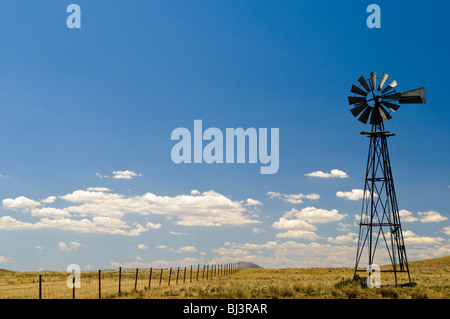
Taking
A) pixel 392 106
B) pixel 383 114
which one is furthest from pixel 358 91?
pixel 392 106

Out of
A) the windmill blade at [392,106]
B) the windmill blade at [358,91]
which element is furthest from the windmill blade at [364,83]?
the windmill blade at [392,106]

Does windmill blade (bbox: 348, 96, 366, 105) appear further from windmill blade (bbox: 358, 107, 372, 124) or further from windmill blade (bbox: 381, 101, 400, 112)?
windmill blade (bbox: 381, 101, 400, 112)

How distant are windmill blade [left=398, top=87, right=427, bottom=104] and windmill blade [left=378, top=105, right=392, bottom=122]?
1324 millimetres

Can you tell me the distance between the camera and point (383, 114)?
3080 cm

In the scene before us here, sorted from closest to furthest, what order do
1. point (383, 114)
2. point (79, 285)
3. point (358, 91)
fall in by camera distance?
point (383, 114)
point (358, 91)
point (79, 285)

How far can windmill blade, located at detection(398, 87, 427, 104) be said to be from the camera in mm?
31094

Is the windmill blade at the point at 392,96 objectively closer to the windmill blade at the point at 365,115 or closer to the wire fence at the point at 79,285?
the windmill blade at the point at 365,115

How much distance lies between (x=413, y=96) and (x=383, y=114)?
2475 millimetres

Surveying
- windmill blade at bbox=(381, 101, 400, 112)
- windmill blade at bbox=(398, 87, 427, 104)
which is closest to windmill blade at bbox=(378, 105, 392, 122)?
windmill blade at bbox=(381, 101, 400, 112)

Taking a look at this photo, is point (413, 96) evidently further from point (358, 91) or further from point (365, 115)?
point (358, 91)
